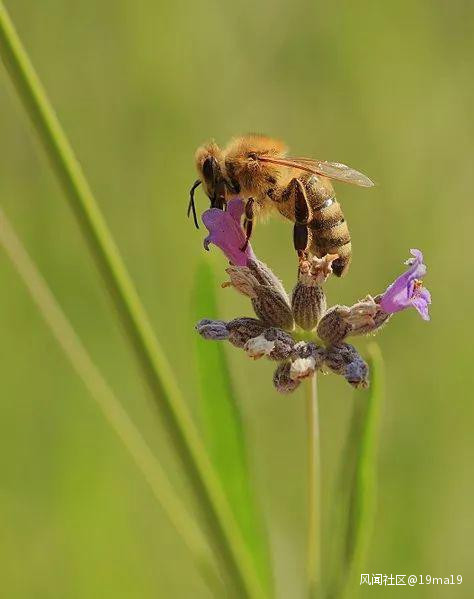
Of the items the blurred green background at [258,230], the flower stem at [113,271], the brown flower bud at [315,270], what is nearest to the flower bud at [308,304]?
the brown flower bud at [315,270]

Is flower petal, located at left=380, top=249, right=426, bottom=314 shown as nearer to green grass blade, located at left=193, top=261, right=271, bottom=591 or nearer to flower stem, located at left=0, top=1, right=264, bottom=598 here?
green grass blade, located at left=193, top=261, right=271, bottom=591

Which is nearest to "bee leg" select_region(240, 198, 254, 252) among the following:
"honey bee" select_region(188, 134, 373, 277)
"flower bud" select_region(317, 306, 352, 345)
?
"honey bee" select_region(188, 134, 373, 277)

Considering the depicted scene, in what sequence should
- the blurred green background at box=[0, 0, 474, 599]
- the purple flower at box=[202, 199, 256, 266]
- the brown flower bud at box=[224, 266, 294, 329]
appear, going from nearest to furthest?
the brown flower bud at box=[224, 266, 294, 329], the purple flower at box=[202, 199, 256, 266], the blurred green background at box=[0, 0, 474, 599]

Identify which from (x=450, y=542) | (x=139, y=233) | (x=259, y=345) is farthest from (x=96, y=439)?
(x=259, y=345)

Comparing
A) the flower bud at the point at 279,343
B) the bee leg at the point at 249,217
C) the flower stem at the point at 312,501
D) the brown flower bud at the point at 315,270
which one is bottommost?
the flower stem at the point at 312,501

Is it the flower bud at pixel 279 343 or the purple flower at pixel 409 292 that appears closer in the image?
the flower bud at pixel 279 343

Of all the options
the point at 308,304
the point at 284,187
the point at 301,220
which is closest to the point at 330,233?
the point at 301,220

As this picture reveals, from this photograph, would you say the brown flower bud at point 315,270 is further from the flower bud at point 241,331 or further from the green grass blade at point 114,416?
the green grass blade at point 114,416
